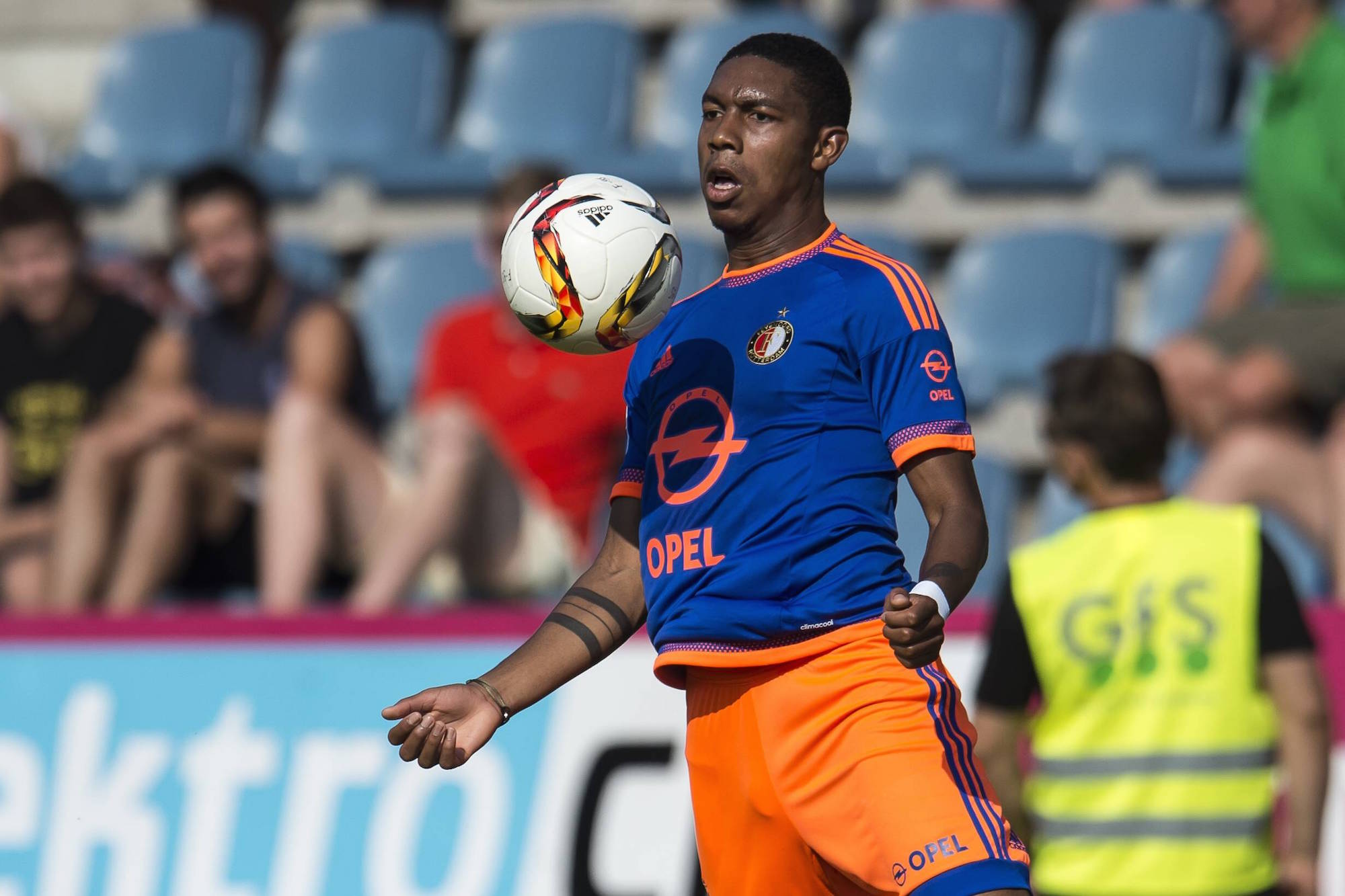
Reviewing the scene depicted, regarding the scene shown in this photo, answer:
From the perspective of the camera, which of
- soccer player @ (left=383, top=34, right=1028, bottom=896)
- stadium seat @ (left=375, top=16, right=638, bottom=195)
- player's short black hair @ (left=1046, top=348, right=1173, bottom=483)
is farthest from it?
stadium seat @ (left=375, top=16, right=638, bottom=195)

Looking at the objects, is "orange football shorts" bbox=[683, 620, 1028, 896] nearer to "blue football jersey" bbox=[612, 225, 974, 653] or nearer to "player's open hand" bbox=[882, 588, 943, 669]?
"blue football jersey" bbox=[612, 225, 974, 653]

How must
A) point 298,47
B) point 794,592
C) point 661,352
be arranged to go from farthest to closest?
1. point 298,47
2. point 661,352
3. point 794,592

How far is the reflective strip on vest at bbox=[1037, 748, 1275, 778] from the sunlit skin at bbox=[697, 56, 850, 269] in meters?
1.64

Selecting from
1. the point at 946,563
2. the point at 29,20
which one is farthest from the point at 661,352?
the point at 29,20

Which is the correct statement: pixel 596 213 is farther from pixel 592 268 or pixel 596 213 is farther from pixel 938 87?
pixel 938 87

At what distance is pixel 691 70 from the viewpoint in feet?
28.5

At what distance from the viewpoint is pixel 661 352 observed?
3191 millimetres

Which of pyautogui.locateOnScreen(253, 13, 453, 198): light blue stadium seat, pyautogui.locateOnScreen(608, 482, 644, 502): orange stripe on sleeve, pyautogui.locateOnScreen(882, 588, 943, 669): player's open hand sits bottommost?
pyautogui.locateOnScreen(882, 588, 943, 669): player's open hand

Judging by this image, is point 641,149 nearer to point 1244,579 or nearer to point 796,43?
point 1244,579

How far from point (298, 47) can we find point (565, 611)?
7.12 meters

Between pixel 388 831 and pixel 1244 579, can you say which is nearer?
pixel 1244 579

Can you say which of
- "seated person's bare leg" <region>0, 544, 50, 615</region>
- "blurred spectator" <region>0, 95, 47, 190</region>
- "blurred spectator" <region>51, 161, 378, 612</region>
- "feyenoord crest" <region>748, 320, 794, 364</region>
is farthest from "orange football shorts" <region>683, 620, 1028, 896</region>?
"blurred spectator" <region>0, 95, 47, 190</region>

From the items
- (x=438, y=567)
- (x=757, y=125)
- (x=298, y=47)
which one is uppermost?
(x=298, y=47)

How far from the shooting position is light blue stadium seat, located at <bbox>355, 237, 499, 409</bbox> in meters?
8.13
